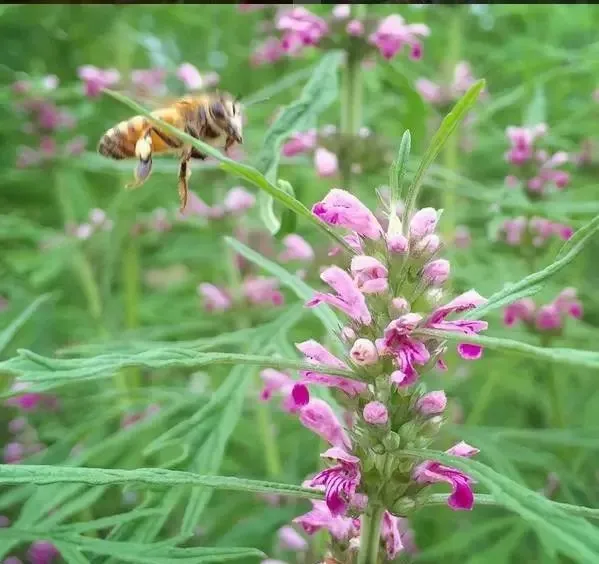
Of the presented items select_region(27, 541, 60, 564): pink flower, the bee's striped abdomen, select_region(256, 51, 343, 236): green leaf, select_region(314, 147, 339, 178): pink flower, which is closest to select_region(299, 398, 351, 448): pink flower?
select_region(256, 51, 343, 236): green leaf

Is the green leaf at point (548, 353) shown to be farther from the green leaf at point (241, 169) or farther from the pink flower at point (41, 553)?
the pink flower at point (41, 553)

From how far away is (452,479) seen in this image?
0.91m

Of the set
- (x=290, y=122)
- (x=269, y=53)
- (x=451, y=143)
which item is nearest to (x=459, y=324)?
(x=290, y=122)

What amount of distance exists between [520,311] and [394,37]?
0.67 m

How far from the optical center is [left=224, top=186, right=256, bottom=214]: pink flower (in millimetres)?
2475

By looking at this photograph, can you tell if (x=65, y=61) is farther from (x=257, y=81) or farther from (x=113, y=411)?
(x=113, y=411)

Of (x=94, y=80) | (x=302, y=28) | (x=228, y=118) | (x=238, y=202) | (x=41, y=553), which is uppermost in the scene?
(x=94, y=80)

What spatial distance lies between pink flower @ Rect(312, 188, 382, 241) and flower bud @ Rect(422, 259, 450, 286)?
0.06m

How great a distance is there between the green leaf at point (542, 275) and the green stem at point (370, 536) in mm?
223

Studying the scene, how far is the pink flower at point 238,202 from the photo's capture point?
97.4 inches

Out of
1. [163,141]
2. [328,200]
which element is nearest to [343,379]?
[328,200]

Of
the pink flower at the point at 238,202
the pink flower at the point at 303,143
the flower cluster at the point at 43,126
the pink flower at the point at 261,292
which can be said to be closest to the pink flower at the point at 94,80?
the flower cluster at the point at 43,126

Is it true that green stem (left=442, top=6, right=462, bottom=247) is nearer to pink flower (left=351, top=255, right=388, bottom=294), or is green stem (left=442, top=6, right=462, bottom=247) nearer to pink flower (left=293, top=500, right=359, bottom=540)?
pink flower (left=293, top=500, right=359, bottom=540)

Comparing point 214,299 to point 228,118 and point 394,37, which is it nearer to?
point 394,37
